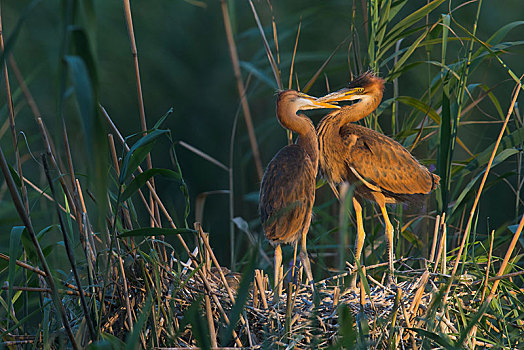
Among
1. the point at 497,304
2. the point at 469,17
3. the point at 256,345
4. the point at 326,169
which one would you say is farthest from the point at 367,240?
the point at 469,17

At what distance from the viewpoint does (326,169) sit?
2.11m

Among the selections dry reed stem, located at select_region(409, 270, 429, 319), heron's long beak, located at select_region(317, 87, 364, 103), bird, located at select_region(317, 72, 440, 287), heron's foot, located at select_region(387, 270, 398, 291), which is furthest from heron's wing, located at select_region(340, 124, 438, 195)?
dry reed stem, located at select_region(409, 270, 429, 319)

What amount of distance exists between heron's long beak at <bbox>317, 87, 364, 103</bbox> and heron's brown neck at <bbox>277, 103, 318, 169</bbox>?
93mm

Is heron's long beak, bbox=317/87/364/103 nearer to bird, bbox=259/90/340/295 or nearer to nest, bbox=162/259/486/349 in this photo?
bird, bbox=259/90/340/295

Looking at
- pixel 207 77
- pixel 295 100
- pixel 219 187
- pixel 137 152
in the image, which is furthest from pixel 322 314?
pixel 207 77

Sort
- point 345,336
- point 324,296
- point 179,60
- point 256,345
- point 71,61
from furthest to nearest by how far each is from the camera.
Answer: point 179,60
point 324,296
point 256,345
point 345,336
point 71,61

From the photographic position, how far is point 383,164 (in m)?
2.03

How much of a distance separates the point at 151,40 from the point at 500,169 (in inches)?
77.7

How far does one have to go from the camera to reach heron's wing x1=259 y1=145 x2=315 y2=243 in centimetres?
186

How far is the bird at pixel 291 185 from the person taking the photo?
1860mm

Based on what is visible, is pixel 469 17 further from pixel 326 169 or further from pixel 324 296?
pixel 324 296

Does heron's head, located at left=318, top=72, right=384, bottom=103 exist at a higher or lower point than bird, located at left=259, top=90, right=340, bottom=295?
higher

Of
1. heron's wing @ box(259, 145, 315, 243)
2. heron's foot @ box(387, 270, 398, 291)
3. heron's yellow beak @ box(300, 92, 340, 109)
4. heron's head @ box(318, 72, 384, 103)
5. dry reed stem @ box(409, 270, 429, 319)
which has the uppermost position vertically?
heron's head @ box(318, 72, 384, 103)

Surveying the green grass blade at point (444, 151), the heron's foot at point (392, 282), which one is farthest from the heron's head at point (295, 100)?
the heron's foot at point (392, 282)
